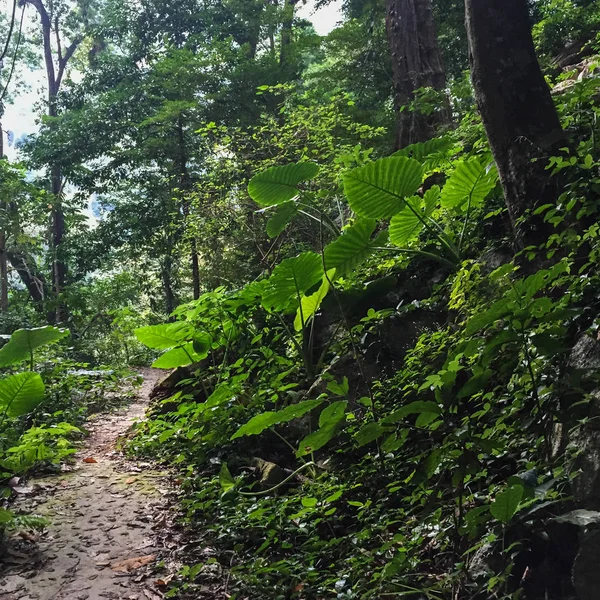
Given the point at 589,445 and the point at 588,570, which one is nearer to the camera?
the point at 588,570

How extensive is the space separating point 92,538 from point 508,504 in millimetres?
2510

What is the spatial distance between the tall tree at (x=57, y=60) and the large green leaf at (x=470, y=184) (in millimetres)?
11258

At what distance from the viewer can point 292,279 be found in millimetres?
3814

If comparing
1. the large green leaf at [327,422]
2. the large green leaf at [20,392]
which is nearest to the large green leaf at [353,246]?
the large green leaf at [327,422]

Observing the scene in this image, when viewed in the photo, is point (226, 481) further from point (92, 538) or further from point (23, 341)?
point (23, 341)

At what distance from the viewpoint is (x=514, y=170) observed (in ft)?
8.64

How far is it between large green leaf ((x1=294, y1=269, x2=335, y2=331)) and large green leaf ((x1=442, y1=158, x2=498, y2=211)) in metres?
1.01

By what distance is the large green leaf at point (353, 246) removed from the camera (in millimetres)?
3283

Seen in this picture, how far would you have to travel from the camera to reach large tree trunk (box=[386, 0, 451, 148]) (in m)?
6.12

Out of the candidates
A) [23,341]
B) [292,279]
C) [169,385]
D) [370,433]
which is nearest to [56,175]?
[169,385]

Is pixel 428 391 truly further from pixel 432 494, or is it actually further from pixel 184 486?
pixel 184 486

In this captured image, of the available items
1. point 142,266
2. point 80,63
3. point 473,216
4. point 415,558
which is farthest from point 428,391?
point 80,63

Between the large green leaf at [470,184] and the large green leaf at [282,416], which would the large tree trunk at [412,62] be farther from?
the large green leaf at [282,416]

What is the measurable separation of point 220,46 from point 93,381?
8.06 m
